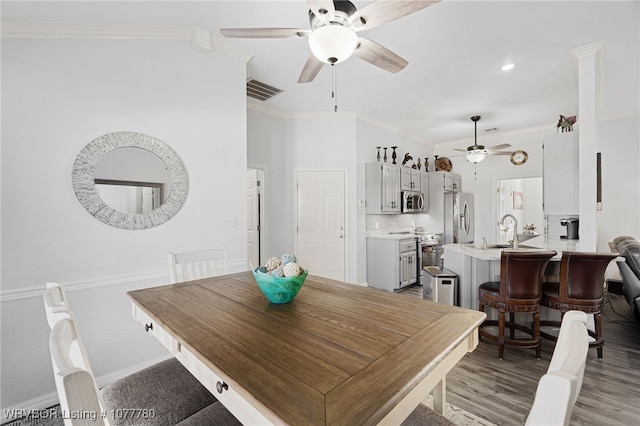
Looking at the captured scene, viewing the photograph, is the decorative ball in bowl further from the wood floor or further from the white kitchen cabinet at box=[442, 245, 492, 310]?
the white kitchen cabinet at box=[442, 245, 492, 310]

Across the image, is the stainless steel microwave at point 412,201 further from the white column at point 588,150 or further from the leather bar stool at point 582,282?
the leather bar stool at point 582,282

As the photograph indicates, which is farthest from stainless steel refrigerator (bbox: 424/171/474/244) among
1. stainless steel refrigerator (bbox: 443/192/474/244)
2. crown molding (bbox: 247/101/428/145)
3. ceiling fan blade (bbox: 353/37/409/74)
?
ceiling fan blade (bbox: 353/37/409/74)

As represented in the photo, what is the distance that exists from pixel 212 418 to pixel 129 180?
2042 millimetres

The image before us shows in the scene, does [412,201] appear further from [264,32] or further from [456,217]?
[264,32]

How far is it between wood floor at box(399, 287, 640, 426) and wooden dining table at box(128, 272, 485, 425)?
82 cm

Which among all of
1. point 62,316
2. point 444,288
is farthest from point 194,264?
point 444,288

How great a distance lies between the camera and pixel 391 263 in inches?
191

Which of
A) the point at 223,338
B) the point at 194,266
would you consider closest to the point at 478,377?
the point at 223,338

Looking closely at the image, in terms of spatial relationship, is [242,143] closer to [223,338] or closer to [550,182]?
[223,338]

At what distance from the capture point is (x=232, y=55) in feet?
9.96

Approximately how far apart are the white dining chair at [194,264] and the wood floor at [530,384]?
2003mm

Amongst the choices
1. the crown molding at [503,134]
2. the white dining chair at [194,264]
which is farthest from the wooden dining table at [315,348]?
the crown molding at [503,134]

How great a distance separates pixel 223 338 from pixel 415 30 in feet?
9.63

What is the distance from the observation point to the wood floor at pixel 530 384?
192 centimetres
